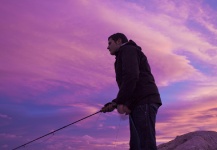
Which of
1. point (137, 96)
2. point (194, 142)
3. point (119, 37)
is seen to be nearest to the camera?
point (137, 96)

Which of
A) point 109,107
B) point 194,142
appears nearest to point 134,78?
point 109,107

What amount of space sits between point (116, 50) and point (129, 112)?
1.14 meters

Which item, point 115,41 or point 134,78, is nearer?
point 134,78

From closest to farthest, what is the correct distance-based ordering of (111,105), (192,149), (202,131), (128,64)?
(128,64), (111,105), (192,149), (202,131)

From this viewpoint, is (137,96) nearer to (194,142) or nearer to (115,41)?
(115,41)

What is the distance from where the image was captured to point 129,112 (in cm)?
603

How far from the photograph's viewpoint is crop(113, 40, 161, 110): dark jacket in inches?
227

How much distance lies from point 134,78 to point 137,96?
361 mm

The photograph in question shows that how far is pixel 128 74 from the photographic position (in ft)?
18.9

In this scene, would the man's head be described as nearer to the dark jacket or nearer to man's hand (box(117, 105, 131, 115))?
the dark jacket

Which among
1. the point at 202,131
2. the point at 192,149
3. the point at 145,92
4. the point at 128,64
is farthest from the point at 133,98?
the point at 202,131

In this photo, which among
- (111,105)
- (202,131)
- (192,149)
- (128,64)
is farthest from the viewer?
(202,131)

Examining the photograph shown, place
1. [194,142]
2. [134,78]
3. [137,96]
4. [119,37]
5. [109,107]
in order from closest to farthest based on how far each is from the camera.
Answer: [134,78], [137,96], [109,107], [119,37], [194,142]

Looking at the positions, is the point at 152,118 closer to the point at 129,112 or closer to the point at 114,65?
the point at 129,112
